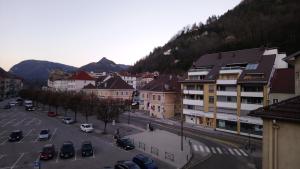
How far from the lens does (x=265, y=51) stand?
53.4m

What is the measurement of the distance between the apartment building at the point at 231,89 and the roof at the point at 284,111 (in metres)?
36.3

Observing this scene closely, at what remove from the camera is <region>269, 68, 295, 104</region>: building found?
41312mm

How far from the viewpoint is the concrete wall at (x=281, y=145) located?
10633 millimetres

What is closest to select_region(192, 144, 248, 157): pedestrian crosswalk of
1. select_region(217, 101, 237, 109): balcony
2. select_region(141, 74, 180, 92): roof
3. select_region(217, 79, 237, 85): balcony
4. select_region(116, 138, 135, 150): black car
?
select_region(116, 138, 135, 150): black car

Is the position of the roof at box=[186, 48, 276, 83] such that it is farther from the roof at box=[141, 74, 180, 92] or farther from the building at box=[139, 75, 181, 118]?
the building at box=[139, 75, 181, 118]

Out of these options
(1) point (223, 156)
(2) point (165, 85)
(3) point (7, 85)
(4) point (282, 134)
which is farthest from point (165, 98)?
(3) point (7, 85)

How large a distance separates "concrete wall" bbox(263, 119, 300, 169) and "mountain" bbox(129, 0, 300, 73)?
80921mm

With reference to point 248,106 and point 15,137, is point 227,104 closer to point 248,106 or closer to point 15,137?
point 248,106

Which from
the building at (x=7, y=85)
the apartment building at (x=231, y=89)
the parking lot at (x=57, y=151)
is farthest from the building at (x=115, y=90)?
the building at (x=7, y=85)

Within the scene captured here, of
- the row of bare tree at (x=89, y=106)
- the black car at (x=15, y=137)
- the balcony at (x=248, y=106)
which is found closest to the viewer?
the black car at (x=15, y=137)

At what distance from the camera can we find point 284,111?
11000 mm

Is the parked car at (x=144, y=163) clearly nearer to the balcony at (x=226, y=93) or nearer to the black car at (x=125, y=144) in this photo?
the black car at (x=125, y=144)

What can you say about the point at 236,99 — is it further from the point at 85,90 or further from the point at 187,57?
the point at 187,57

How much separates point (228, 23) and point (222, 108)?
121798mm
